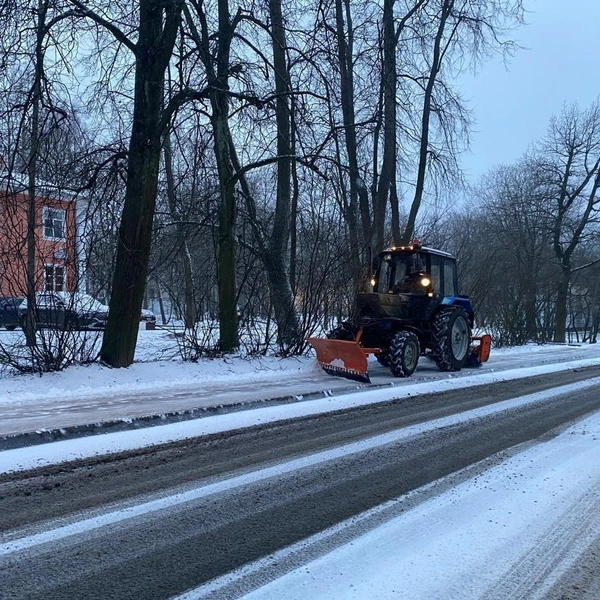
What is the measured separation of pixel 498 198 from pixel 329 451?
1579 inches

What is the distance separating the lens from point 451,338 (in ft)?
44.1

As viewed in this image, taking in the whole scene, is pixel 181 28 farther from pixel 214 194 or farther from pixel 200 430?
pixel 200 430

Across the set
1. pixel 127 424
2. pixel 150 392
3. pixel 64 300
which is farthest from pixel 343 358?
pixel 127 424

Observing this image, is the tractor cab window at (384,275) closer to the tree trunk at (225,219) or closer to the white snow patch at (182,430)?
the white snow patch at (182,430)

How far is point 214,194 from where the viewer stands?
1402cm

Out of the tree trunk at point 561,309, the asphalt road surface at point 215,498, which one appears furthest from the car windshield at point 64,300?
the tree trunk at point 561,309

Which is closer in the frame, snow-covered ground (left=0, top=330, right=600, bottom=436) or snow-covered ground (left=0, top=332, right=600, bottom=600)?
snow-covered ground (left=0, top=332, right=600, bottom=600)

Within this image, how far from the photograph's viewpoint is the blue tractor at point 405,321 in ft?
39.1

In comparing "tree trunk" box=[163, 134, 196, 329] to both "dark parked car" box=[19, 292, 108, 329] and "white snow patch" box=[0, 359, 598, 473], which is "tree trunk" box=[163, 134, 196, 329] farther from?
"white snow patch" box=[0, 359, 598, 473]

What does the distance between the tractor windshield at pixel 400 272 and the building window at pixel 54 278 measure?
6.33m

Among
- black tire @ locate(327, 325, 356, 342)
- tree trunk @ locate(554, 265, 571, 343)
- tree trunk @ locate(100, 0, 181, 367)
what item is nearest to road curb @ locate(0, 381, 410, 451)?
black tire @ locate(327, 325, 356, 342)

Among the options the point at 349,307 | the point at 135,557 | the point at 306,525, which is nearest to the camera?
the point at 135,557

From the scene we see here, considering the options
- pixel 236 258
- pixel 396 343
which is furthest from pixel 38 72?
pixel 396 343

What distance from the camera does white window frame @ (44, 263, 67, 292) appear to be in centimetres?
1054
